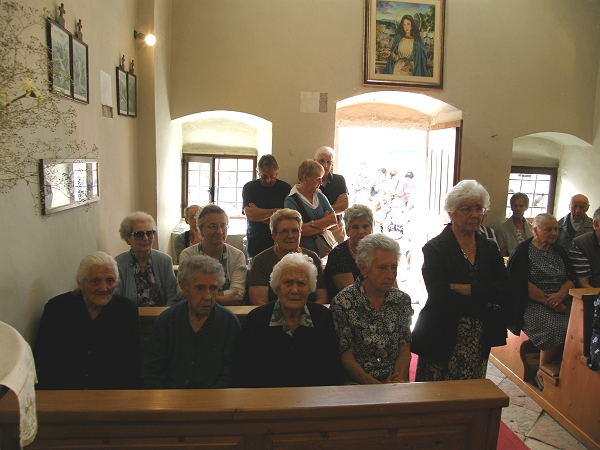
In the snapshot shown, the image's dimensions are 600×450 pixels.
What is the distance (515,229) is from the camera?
17.4 feet

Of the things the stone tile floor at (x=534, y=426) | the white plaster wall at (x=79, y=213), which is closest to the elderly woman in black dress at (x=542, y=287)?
the stone tile floor at (x=534, y=426)

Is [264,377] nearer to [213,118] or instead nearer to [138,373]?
[138,373]

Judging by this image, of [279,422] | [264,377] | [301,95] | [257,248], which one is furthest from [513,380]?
[301,95]

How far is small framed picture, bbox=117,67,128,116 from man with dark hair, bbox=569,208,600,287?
12.7 ft

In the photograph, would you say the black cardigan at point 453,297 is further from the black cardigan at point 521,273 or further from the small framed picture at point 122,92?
the small framed picture at point 122,92

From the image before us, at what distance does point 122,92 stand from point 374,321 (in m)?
2.82

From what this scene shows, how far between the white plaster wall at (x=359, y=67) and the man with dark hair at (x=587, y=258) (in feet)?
6.34

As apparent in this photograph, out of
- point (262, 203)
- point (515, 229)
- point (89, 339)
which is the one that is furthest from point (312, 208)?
point (515, 229)

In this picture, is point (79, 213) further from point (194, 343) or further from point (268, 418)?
point (268, 418)

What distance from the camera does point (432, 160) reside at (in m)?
6.48

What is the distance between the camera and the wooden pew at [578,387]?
9.86 feet

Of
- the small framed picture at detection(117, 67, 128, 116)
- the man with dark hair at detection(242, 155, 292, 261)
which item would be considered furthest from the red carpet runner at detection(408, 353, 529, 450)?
the small framed picture at detection(117, 67, 128, 116)

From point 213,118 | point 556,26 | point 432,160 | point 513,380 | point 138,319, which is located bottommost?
point 513,380

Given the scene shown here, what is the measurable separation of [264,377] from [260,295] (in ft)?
2.46
